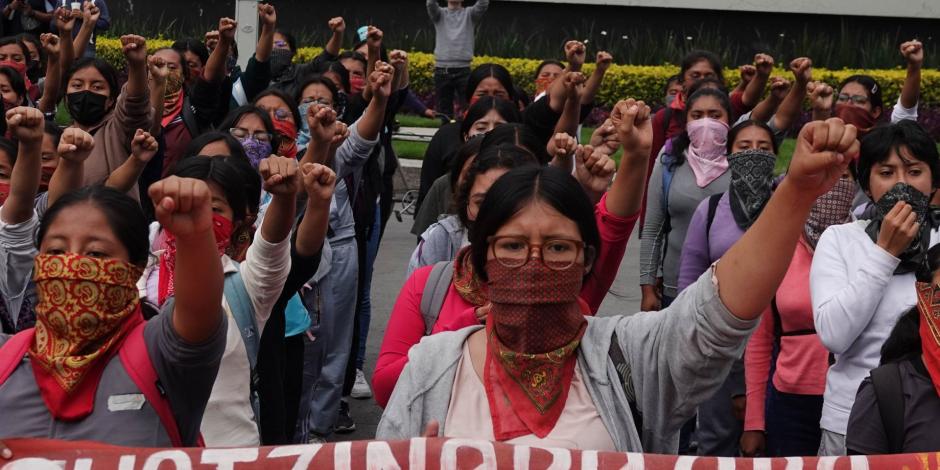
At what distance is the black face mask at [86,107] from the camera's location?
6.56 meters

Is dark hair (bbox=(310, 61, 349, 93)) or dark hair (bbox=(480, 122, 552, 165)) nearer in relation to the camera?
dark hair (bbox=(480, 122, 552, 165))

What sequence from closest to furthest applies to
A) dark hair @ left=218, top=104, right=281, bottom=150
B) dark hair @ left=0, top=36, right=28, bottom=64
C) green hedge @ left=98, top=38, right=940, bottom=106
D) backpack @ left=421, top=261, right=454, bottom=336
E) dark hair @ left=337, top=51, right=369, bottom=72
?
backpack @ left=421, top=261, right=454, bottom=336 → dark hair @ left=218, top=104, right=281, bottom=150 → dark hair @ left=0, top=36, right=28, bottom=64 → dark hair @ left=337, top=51, right=369, bottom=72 → green hedge @ left=98, top=38, right=940, bottom=106

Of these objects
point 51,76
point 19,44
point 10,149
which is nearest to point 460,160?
point 10,149

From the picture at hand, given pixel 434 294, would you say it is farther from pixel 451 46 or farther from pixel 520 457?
pixel 451 46

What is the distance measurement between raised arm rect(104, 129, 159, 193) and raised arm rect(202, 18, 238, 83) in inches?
97.4

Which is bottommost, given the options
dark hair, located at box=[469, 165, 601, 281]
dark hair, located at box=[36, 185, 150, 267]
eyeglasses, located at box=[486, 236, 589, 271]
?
dark hair, located at box=[36, 185, 150, 267]

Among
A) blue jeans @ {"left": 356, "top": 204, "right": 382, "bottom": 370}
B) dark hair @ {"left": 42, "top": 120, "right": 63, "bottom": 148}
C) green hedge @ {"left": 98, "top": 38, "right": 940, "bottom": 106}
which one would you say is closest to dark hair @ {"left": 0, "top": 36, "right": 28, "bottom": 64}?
blue jeans @ {"left": 356, "top": 204, "right": 382, "bottom": 370}

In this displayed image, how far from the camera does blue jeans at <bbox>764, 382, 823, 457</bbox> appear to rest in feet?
16.0

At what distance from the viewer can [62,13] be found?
8.66m

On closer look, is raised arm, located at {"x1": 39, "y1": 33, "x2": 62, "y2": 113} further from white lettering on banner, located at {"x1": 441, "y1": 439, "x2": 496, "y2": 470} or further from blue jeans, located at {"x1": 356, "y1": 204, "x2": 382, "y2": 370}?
white lettering on banner, located at {"x1": 441, "y1": 439, "x2": 496, "y2": 470}

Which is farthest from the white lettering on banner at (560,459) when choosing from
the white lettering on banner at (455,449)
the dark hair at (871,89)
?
the dark hair at (871,89)

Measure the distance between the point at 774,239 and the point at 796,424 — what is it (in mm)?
2367

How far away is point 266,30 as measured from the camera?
8.29m

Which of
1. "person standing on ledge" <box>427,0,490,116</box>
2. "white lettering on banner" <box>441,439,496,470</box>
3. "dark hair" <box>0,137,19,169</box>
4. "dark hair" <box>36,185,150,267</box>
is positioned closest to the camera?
"white lettering on banner" <box>441,439,496,470</box>
